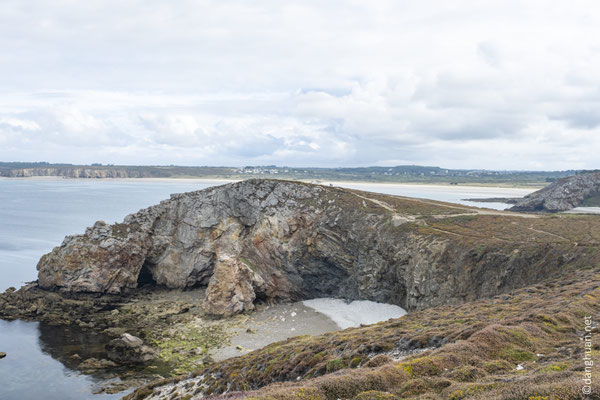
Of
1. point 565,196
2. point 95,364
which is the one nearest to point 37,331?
point 95,364

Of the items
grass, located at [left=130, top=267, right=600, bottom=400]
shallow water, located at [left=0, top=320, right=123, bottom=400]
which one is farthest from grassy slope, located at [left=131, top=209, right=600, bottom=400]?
shallow water, located at [left=0, top=320, right=123, bottom=400]

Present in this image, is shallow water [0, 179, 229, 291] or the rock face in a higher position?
the rock face

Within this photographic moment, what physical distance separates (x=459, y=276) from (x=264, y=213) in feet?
98.2

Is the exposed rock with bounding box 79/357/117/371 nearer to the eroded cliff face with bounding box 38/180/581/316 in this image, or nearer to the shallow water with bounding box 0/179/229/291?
the eroded cliff face with bounding box 38/180/581/316

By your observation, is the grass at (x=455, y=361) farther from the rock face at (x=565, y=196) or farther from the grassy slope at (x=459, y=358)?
the rock face at (x=565, y=196)

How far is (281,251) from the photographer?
6053 cm

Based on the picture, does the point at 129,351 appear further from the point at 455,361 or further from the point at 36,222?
the point at 36,222

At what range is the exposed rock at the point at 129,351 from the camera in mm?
39312

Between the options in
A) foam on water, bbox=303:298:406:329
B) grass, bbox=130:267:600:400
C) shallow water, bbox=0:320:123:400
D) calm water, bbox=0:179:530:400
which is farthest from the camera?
foam on water, bbox=303:298:406:329

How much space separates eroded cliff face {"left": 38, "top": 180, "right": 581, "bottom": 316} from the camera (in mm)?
47688

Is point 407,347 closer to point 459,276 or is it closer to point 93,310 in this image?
point 459,276

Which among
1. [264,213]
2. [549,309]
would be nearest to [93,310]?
[264,213]

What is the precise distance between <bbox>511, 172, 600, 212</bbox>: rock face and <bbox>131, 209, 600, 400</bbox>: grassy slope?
349 ft

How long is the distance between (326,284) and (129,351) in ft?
92.4
